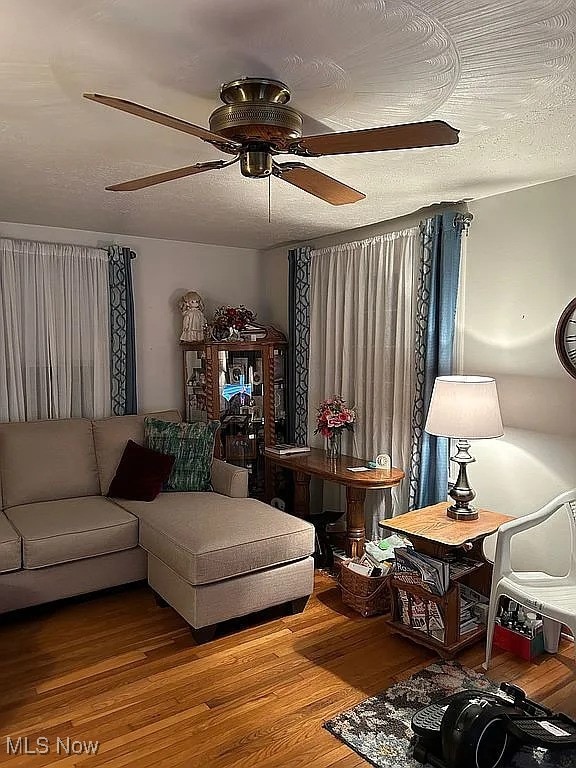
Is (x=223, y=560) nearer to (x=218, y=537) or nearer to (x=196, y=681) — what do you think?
(x=218, y=537)

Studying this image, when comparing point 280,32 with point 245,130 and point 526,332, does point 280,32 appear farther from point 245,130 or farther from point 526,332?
point 526,332

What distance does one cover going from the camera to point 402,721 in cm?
249

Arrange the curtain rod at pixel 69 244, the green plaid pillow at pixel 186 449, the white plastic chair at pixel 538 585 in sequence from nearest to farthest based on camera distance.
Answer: the white plastic chair at pixel 538 585
the green plaid pillow at pixel 186 449
the curtain rod at pixel 69 244

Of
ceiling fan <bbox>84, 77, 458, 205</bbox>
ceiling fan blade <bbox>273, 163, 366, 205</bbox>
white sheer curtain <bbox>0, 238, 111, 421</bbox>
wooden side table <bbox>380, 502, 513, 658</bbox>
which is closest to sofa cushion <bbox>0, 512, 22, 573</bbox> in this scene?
white sheer curtain <bbox>0, 238, 111, 421</bbox>

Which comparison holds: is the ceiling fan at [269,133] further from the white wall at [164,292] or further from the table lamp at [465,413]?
the white wall at [164,292]

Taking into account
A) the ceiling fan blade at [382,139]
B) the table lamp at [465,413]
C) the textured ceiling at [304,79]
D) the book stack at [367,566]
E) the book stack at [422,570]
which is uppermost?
the textured ceiling at [304,79]

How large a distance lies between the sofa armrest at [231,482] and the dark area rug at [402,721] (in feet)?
5.43

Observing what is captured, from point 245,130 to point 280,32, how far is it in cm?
31

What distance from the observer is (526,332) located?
3283mm

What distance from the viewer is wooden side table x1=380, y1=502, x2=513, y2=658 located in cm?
299

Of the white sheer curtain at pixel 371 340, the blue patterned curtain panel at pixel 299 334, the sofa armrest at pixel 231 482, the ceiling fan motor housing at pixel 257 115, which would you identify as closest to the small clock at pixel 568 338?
the white sheer curtain at pixel 371 340

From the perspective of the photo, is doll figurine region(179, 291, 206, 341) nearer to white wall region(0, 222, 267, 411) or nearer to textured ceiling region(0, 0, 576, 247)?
white wall region(0, 222, 267, 411)

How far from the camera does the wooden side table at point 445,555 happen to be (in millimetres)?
2988

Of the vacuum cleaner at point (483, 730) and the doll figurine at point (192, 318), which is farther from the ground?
the doll figurine at point (192, 318)
